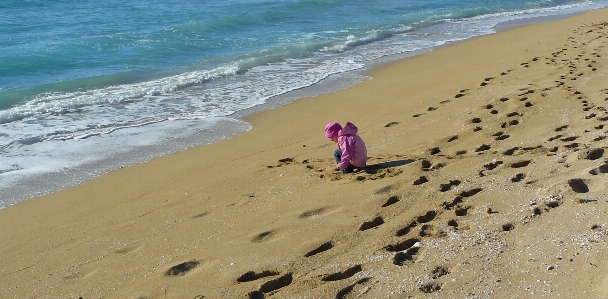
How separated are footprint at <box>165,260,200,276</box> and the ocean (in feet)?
8.87

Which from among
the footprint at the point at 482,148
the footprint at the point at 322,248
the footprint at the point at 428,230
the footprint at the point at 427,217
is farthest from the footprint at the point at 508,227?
the footprint at the point at 482,148

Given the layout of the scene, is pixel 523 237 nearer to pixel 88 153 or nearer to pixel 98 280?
pixel 98 280

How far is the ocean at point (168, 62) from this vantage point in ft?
26.0

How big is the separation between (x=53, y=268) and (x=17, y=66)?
1015cm

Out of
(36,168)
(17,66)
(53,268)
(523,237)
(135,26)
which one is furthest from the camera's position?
(135,26)

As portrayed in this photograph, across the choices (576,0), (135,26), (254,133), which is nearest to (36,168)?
(254,133)

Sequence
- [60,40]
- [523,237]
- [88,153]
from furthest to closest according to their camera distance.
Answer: [60,40] → [88,153] → [523,237]

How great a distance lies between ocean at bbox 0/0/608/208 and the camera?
7930mm

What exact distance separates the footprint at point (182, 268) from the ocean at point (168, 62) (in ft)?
8.87

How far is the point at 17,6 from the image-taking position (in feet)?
73.1

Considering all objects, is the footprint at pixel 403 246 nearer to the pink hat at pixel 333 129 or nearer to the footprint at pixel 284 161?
the pink hat at pixel 333 129

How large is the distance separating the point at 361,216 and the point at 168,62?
10249 mm

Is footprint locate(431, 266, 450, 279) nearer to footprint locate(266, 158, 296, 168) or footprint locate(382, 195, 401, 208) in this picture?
footprint locate(382, 195, 401, 208)

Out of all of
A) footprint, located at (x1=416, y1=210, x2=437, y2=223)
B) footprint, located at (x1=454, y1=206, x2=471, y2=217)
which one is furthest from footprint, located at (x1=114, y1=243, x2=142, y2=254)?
footprint, located at (x1=454, y1=206, x2=471, y2=217)
